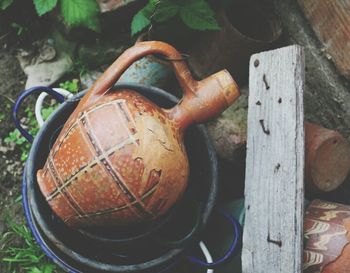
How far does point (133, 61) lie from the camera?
48.5 inches

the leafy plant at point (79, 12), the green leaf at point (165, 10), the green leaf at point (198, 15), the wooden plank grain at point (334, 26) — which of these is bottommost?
the wooden plank grain at point (334, 26)

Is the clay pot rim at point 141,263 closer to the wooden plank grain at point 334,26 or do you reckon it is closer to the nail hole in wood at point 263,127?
the nail hole in wood at point 263,127

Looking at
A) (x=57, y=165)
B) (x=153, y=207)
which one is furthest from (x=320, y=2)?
(x=57, y=165)

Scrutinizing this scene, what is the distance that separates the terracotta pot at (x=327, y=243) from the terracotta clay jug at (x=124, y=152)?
13.7 inches

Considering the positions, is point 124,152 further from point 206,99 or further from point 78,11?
point 78,11

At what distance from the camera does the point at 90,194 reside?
1176 mm

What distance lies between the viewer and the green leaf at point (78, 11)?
1.62 meters

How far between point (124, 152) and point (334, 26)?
0.70m

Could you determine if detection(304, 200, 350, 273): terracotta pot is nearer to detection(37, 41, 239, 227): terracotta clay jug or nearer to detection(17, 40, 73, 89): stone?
detection(37, 41, 239, 227): terracotta clay jug

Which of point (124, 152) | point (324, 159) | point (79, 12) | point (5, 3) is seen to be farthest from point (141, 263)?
point (5, 3)

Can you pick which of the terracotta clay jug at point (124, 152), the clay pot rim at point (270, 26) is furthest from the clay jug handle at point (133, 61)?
the clay pot rim at point (270, 26)

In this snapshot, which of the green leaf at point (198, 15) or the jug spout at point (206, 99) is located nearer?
the jug spout at point (206, 99)

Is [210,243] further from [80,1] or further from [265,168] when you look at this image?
[80,1]

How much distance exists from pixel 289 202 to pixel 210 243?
400 mm
